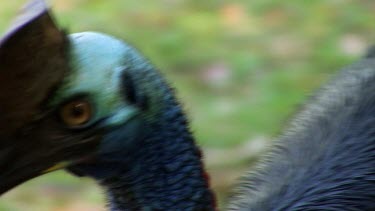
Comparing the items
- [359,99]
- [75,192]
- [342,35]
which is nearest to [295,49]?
[342,35]

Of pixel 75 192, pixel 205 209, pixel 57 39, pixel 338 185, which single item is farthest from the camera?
pixel 75 192

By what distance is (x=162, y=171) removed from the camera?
171 centimetres

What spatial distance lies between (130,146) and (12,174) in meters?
0.20

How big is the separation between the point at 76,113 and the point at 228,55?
7.73 feet

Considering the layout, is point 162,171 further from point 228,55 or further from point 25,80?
point 228,55

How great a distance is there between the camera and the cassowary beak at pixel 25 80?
1.55m

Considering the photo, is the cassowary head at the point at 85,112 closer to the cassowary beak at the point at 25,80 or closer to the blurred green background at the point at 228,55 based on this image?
the cassowary beak at the point at 25,80

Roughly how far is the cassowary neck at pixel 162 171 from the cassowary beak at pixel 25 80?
0.17 m

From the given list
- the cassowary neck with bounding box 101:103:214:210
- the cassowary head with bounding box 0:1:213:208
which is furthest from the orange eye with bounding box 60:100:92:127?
the cassowary neck with bounding box 101:103:214:210

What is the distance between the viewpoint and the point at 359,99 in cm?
231

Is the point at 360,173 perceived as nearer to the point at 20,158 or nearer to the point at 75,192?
the point at 20,158

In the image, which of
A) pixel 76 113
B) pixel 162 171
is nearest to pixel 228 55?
pixel 162 171

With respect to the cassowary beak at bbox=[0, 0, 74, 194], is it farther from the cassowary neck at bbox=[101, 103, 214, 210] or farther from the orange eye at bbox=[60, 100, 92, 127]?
the cassowary neck at bbox=[101, 103, 214, 210]

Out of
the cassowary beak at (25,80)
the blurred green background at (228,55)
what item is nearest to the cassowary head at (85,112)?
the cassowary beak at (25,80)
